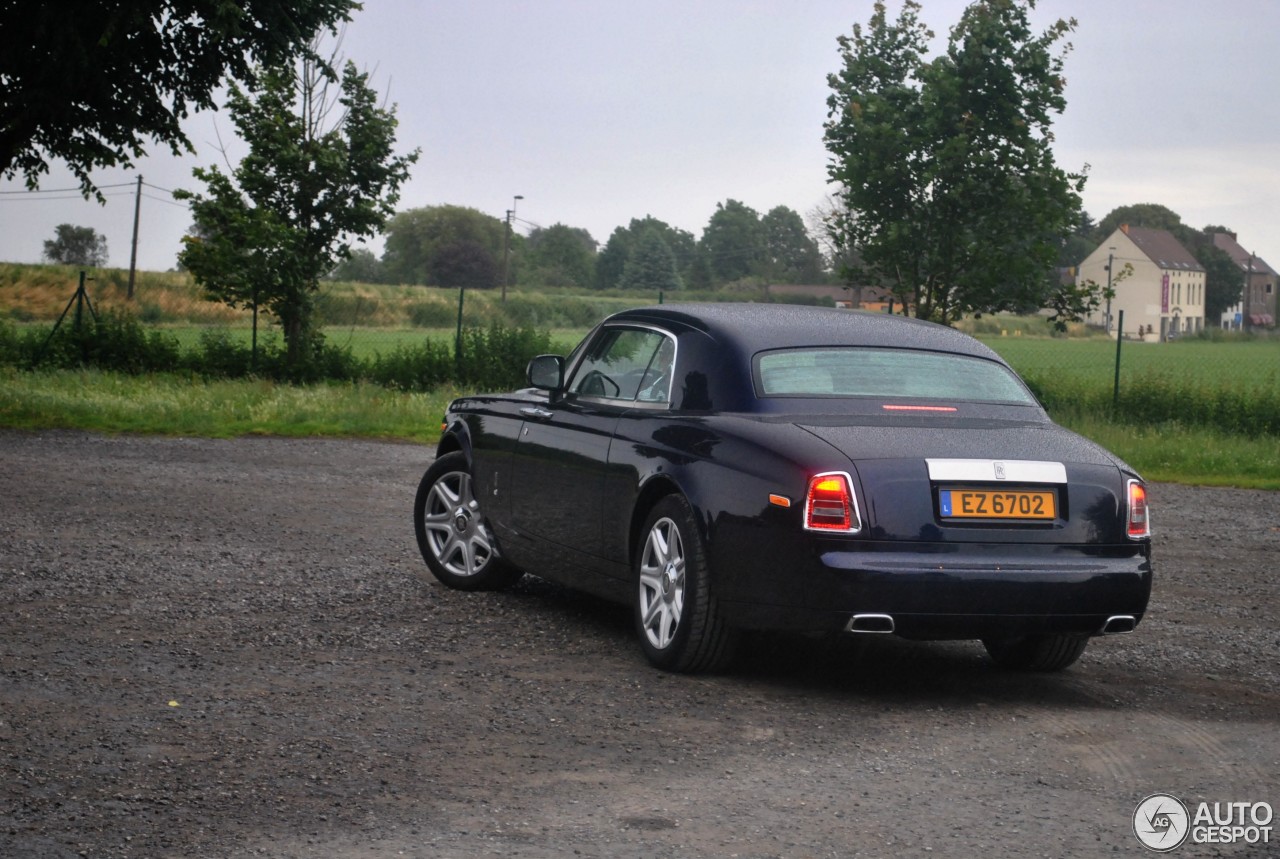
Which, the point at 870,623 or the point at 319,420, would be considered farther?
the point at 319,420

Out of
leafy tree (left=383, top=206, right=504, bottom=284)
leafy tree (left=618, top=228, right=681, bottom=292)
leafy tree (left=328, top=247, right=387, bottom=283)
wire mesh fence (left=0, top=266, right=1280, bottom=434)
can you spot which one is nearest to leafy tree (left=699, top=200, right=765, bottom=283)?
leafy tree (left=618, top=228, right=681, bottom=292)

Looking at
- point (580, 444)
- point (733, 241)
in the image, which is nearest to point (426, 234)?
point (733, 241)

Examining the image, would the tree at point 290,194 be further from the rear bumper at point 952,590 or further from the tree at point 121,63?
the rear bumper at point 952,590

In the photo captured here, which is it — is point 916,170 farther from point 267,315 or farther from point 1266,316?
point 1266,316

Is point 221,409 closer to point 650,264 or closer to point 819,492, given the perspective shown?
point 819,492

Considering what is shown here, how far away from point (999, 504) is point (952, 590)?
40 cm

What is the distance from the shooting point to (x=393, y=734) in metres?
5.54

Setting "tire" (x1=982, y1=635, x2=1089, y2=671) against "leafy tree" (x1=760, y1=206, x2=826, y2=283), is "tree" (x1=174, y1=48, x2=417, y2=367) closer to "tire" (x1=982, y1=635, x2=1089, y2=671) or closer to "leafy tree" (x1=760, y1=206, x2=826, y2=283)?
"tire" (x1=982, y1=635, x2=1089, y2=671)

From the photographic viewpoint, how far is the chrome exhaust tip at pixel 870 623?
6.04 metres

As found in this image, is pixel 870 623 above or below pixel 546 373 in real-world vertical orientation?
below

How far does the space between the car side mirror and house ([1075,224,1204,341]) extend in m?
133

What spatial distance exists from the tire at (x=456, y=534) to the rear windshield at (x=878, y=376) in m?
2.31

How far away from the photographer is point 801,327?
7.29m

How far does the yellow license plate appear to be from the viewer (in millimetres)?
6117
